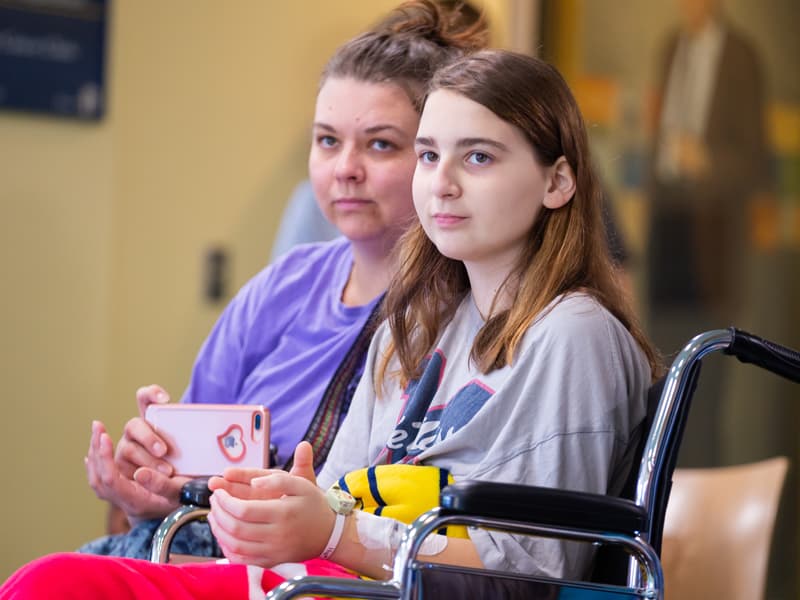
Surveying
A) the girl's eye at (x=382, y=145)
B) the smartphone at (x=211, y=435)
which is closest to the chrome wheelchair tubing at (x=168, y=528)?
the smartphone at (x=211, y=435)

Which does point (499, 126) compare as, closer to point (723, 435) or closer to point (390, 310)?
point (390, 310)

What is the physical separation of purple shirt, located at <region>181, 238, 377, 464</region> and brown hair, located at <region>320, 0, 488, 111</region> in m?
0.30

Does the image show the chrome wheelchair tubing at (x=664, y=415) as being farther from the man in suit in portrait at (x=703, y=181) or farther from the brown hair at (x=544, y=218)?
the man in suit in portrait at (x=703, y=181)

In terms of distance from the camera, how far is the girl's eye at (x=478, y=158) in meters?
1.41

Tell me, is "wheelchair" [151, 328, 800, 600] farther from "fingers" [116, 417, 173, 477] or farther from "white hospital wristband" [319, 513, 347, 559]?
"fingers" [116, 417, 173, 477]

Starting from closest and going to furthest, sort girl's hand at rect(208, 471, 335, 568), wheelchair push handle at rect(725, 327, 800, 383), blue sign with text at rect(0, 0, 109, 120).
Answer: girl's hand at rect(208, 471, 335, 568), wheelchair push handle at rect(725, 327, 800, 383), blue sign with text at rect(0, 0, 109, 120)

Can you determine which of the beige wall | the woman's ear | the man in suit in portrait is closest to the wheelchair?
the woman's ear

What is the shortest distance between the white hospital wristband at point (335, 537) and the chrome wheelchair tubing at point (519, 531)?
12 cm

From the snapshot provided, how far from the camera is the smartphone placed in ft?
5.30

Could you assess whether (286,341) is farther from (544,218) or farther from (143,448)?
(544,218)

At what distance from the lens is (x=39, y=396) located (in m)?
3.14

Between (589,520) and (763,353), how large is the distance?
34 cm

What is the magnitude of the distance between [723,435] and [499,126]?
2.46 meters

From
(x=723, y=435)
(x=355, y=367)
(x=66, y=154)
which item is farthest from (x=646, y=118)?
(x=355, y=367)
